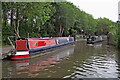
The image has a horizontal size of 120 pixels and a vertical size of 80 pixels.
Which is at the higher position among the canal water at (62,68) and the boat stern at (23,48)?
the boat stern at (23,48)

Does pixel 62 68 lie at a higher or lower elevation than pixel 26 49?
lower

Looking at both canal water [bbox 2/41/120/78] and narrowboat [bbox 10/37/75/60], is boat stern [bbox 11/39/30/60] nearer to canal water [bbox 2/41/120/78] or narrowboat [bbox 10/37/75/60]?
narrowboat [bbox 10/37/75/60]

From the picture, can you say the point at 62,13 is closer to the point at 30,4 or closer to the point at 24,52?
the point at 30,4

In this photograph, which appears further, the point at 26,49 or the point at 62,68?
the point at 26,49

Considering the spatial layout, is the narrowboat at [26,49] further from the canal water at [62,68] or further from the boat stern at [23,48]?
the canal water at [62,68]

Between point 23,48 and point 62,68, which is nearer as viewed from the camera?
point 62,68

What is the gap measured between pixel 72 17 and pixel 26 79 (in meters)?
33.2

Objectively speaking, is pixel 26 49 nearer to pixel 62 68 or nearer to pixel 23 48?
pixel 23 48

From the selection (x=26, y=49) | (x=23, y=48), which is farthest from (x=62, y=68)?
(x=23, y=48)

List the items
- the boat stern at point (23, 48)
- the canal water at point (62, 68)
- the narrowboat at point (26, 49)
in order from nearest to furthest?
the canal water at point (62, 68) < the narrowboat at point (26, 49) < the boat stern at point (23, 48)

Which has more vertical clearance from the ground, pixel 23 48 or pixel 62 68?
pixel 23 48

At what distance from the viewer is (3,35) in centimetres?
2028

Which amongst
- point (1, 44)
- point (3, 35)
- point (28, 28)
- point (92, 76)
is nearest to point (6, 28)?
point (3, 35)

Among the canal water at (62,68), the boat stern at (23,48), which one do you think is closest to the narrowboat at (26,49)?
the boat stern at (23,48)
